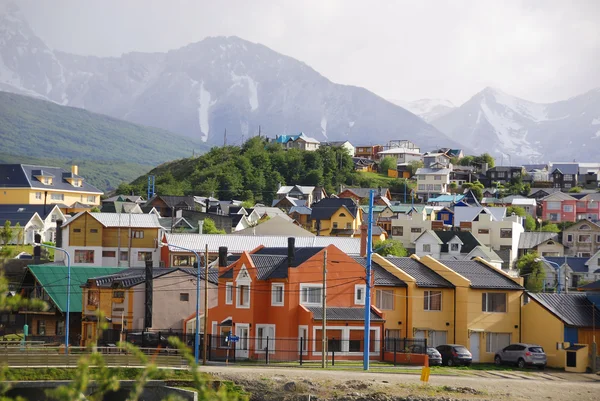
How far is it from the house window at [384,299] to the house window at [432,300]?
1995 mm

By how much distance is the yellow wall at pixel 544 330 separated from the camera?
195 feet

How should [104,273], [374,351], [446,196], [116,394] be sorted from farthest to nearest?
[446,196]
[104,273]
[374,351]
[116,394]

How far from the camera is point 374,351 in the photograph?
59.6 meters

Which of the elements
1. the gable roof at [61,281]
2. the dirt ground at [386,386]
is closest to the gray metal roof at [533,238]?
the gable roof at [61,281]

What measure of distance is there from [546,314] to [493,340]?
12.2ft

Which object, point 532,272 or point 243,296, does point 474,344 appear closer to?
point 243,296

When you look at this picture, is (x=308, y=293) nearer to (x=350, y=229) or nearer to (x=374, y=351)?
(x=374, y=351)

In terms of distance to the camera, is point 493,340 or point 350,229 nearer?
point 493,340

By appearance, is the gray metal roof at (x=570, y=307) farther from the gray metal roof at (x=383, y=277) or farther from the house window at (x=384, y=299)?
the house window at (x=384, y=299)

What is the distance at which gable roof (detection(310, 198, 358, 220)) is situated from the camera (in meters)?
140

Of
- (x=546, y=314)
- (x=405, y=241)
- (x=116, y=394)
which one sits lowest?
(x=116, y=394)

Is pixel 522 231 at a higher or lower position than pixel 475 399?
higher

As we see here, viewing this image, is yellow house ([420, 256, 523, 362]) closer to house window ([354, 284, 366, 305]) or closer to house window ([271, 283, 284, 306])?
house window ([354, 284, 366, 305])

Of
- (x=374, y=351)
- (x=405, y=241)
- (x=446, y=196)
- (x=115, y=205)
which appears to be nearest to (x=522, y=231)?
(x=405, y=241)
